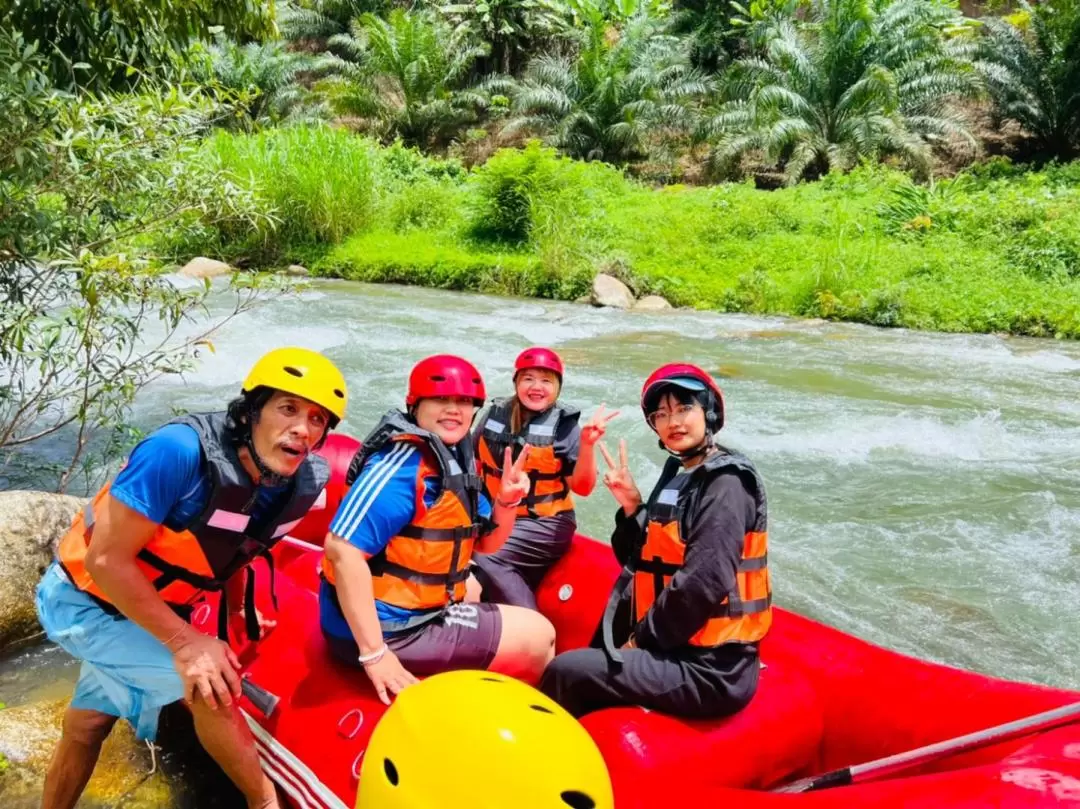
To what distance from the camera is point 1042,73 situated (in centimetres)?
1670

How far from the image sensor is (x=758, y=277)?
39.8 ft

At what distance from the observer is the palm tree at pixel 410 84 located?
21.9 m

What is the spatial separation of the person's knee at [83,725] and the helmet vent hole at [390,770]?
1226 mm

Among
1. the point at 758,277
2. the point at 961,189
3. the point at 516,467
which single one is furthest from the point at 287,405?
the point at 961,189

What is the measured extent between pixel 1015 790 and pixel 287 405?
1.65 metres

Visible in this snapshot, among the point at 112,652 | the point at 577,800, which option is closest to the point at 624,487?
the point at 577,800

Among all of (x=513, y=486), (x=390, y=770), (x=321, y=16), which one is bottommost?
(x=390, y=770)

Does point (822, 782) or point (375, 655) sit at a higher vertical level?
point (375, 655)

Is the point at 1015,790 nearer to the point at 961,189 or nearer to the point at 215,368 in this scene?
the point at 215,368

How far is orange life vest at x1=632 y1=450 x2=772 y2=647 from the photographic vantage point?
7.07ft

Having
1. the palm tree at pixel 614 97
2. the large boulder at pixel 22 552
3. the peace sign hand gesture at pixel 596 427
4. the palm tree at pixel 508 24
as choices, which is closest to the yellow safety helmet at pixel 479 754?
the peace sign hand gesture at pixel 596 427

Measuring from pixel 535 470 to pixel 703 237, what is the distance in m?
11.4

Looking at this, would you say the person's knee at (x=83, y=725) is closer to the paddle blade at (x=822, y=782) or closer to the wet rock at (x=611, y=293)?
the paddle blade at (x=822, y=782)

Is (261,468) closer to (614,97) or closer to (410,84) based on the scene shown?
(614,97)
